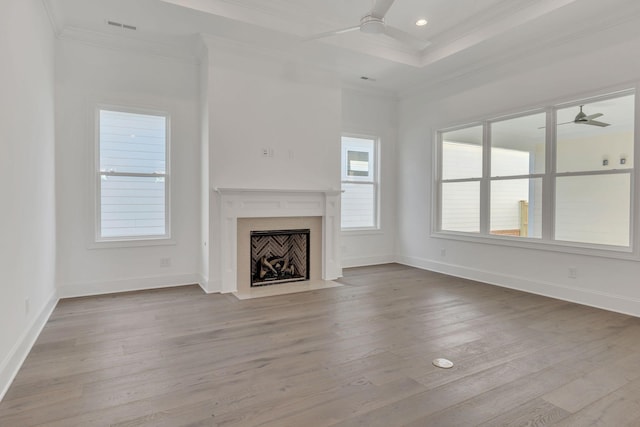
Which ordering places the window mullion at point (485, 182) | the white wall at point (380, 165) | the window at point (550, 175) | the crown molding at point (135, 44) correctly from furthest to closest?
the white wall at point (380, 165) < the window mullion at point (485, 182) < the crown molding at point (135, 44) < the window at point (550, 175)

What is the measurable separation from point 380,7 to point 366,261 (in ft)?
14.2

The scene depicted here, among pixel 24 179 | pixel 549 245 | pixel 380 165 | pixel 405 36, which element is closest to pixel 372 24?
pixel 405 36

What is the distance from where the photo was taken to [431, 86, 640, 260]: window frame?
145 inches

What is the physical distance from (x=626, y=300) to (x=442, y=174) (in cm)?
294

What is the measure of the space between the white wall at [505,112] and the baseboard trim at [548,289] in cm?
1

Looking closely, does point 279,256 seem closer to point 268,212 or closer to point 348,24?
point 268,212

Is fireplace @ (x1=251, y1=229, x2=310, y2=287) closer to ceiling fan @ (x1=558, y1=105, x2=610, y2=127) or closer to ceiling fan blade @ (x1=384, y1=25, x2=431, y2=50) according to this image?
ceiling fan blade @ (x1=384, y1=25, x2=431, y2=50)

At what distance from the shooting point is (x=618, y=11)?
11.9ft

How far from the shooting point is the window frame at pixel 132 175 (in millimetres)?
4352

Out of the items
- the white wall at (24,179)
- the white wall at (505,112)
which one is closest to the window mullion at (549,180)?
the white wall at (505,112)

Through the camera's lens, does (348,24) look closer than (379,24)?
No

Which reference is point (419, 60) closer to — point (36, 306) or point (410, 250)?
point (410, 250)

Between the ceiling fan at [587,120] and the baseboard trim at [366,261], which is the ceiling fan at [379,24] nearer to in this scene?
the ceiling fan at [587,120]

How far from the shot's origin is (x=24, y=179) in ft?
9.02
